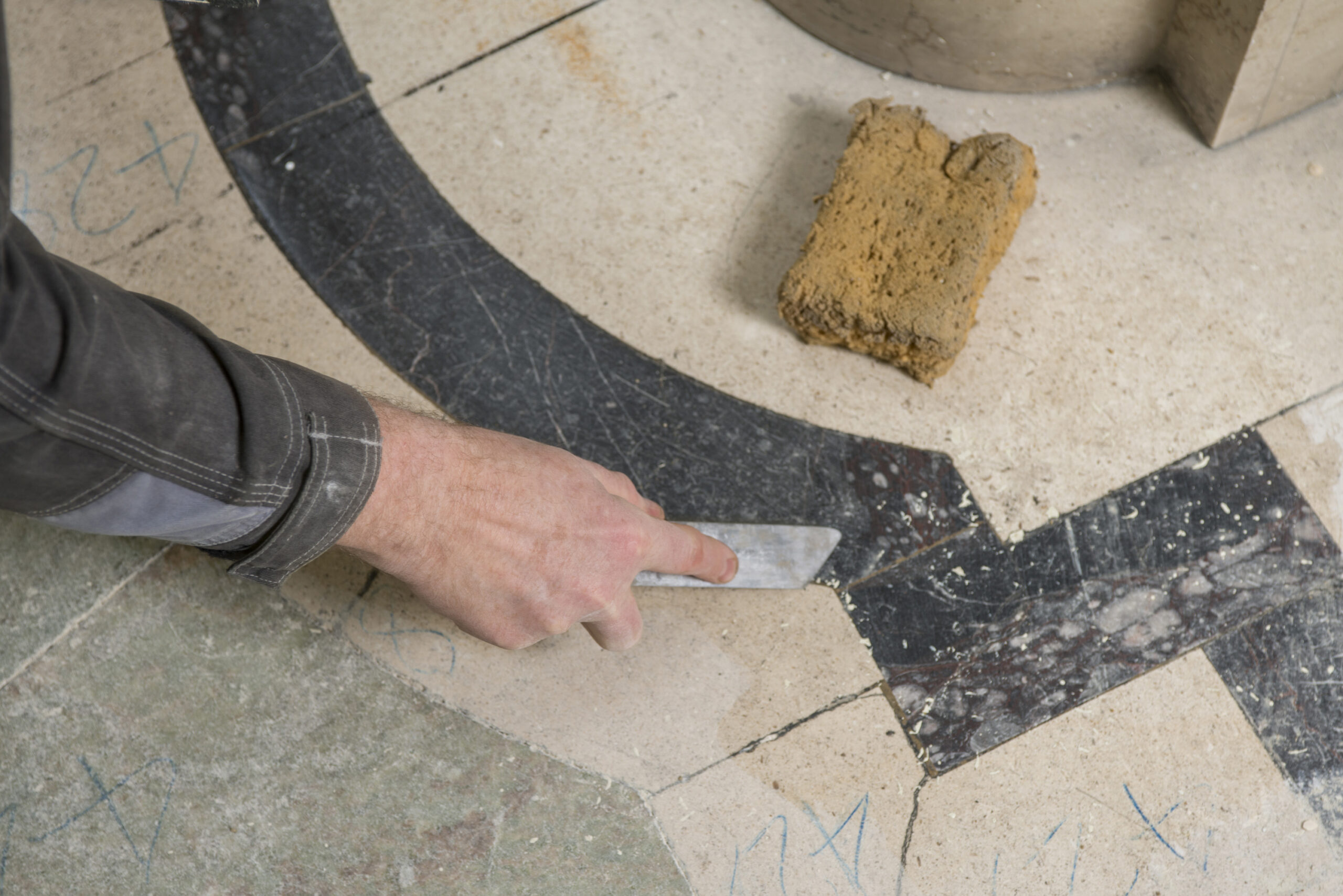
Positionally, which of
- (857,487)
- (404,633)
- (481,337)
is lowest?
(404,633)

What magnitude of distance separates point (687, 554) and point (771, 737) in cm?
35

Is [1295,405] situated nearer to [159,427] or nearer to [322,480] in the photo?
[322,480]

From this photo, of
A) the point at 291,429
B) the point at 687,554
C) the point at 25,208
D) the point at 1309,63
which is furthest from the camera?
the point at 25,208

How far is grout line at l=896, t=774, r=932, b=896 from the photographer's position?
1.54 meters

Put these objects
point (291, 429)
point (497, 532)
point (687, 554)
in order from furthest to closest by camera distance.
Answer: point (687, 554) → point (497, 532) → point (291, 429)

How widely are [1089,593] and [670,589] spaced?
2.29 feet

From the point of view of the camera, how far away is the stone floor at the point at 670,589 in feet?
5.11

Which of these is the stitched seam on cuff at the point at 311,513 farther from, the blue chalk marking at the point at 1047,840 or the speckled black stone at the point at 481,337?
the blue chalk marking at the point at 1047,840

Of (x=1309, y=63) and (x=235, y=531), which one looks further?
(x=1309, y=63)

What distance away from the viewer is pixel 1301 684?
5.25ft

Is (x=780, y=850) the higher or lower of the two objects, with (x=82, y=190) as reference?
lower

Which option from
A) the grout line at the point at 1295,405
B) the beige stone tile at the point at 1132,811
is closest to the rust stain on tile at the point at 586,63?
the grout line at the point at 1295,405

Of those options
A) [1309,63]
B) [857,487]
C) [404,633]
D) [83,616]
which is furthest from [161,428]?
[1309,63]

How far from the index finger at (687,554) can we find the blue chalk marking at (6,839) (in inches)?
43.4
